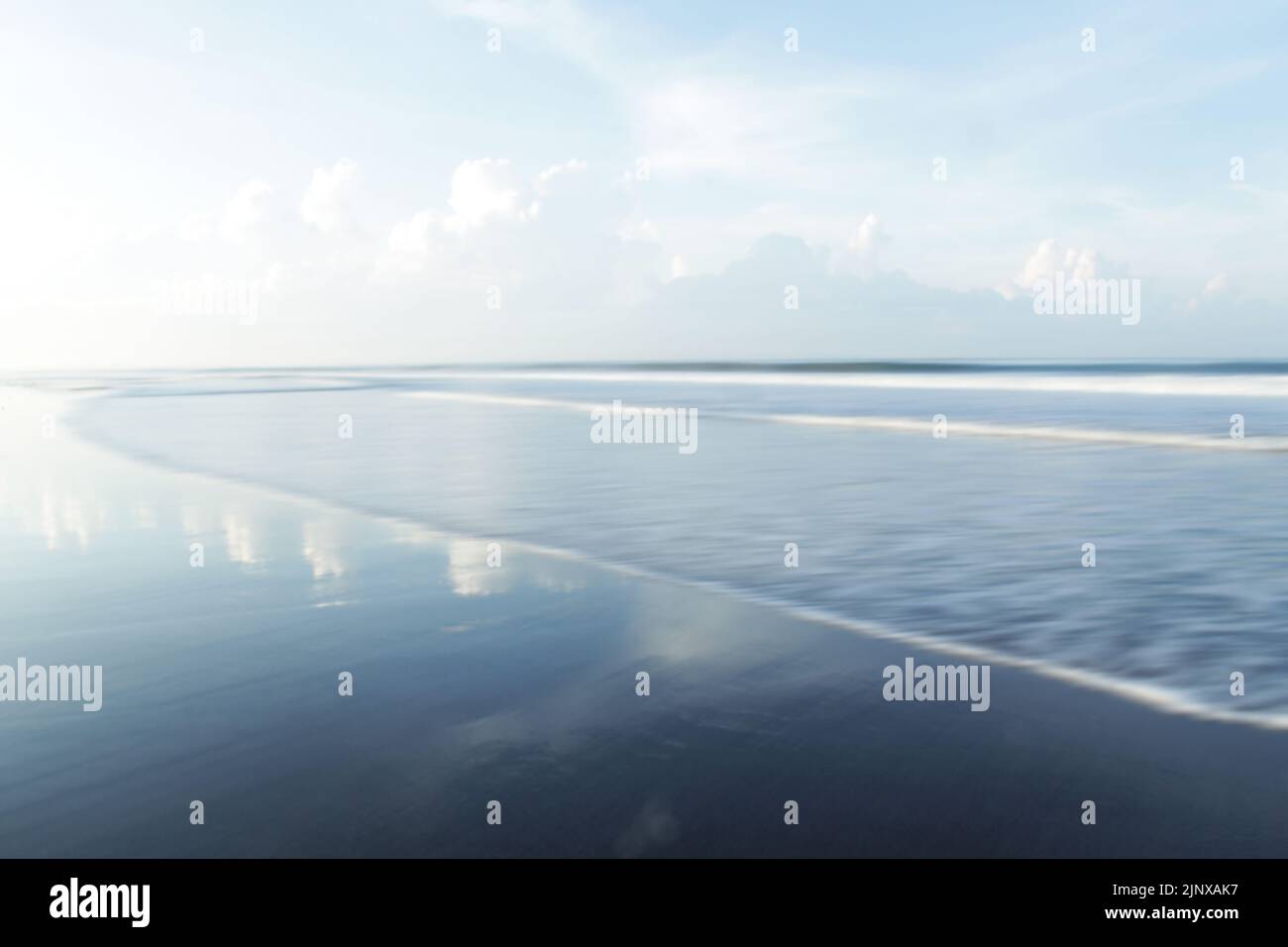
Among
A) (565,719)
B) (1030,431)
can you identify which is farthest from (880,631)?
(1030,431)

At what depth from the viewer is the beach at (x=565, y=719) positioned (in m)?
3.37

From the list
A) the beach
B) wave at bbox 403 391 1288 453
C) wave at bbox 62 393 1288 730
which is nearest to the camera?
the beach

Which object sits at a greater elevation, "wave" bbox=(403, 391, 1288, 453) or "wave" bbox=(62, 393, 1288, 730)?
"wave" bbox=(403, 391, 1288, 453)

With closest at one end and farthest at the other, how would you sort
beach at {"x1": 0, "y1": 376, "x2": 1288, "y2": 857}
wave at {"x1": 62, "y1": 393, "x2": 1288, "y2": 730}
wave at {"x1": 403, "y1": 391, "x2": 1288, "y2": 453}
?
beach at {"x1": 0, "y1": 376, "x2": 1288, "y2": 857}
wave at {"x1": 62, "y1": 393, "x2": 1288, "y2": 730}
wave at {"x1": 403, "y1": 391, "x2": 1288, "y2": 453}

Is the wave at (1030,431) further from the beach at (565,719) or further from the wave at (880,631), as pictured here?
the wave at (880,631)

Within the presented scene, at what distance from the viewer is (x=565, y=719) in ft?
14.2

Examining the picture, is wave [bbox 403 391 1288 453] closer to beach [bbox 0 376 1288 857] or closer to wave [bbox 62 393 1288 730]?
beach [bbox 0 376 1288 857]

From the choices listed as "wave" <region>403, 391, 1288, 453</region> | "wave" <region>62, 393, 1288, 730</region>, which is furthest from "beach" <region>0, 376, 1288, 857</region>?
"wave" <region>403, 391, 1288, 453</region>

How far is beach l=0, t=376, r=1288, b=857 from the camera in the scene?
337 cm

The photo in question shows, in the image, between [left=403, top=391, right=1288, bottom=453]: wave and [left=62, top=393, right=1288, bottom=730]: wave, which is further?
[left=403, top=391, right=1288, bottom=453]: wave

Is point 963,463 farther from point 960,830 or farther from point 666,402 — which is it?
point 666,402

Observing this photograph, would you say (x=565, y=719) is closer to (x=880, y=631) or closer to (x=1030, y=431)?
(x=880, y=631)

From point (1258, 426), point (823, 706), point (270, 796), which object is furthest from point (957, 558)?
point (1258, 426)
